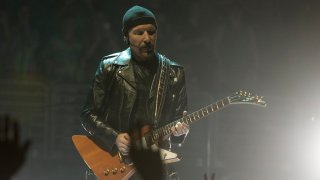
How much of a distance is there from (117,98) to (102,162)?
0.50 metres

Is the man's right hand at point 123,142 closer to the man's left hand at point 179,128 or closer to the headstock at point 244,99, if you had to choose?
the man's left hand at point 179,128

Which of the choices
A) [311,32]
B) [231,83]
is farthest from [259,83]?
→ [311,32]

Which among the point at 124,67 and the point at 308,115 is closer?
the point at 124,67

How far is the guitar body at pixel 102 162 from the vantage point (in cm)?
379

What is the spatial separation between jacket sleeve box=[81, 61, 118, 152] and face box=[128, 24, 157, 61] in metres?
0.23

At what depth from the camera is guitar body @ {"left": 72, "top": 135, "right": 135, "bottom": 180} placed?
3.79 metres

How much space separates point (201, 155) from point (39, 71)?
2.23m

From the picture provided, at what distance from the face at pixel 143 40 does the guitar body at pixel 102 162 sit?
766 mm

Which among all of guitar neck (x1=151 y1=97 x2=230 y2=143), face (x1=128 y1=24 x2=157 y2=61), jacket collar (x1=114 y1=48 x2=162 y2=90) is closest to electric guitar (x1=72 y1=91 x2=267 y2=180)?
guitar neck (x1=151 y1=97 x2=230 y2=143)

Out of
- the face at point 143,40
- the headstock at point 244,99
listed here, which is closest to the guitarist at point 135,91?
the face at point 143,40

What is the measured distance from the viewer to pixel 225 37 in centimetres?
594

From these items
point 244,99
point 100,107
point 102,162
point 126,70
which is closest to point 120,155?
point 102,162

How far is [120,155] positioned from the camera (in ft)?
12.5

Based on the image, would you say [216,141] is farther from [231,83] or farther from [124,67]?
[124,67]
